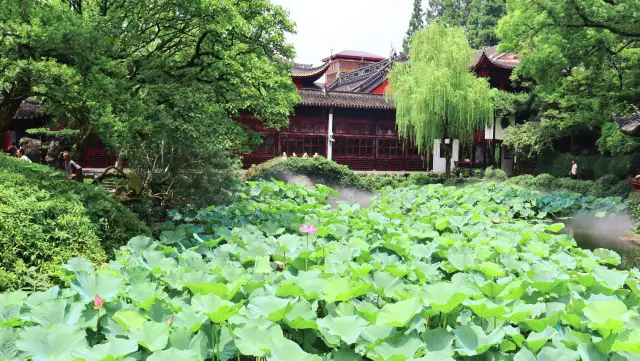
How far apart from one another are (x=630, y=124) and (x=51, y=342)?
45.6 feet

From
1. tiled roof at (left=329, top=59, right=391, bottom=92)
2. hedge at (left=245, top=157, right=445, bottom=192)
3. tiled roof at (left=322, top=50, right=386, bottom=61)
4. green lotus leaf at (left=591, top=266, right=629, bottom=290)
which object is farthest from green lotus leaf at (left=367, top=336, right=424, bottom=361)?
tiled roof at (left=322, top=50, right=386, bottom=61)

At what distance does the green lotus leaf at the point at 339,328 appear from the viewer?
Answer: 7.02ft

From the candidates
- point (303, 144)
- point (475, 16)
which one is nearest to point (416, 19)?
point (475, 16)

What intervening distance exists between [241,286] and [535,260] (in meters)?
2.25

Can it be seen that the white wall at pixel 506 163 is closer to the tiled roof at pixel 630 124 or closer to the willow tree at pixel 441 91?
the willow tree at pixel 441 91

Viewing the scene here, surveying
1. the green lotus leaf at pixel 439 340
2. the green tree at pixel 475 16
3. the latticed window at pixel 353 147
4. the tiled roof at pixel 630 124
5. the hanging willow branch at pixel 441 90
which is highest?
the green tree at pixel 475 16

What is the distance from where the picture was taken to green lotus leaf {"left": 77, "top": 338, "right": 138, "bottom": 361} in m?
1.83

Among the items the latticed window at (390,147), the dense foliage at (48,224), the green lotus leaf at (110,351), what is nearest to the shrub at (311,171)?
the latticed window at (390,147)

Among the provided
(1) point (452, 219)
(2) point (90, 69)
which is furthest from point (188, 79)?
(1) point (452, 219)

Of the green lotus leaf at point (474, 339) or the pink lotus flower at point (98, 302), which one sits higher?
the pink lotus flower at point (98, 302)

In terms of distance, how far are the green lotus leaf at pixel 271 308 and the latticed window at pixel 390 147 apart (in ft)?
74.5

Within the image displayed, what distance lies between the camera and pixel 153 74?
6.89 meters

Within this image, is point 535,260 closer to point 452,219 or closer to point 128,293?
point 452,219

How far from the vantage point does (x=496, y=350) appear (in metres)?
2.29
